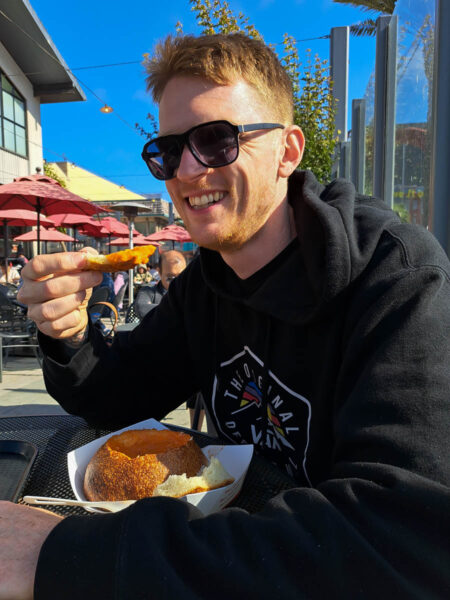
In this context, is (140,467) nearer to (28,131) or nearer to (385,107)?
(385,107)

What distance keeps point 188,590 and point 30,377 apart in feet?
20.6

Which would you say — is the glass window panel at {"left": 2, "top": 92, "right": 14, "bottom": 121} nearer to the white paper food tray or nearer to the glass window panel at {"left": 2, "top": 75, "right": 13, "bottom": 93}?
the glass window panel at {"left": 2, "top": 75, "right": 13, "bottom": 93}

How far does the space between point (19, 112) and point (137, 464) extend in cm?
2012

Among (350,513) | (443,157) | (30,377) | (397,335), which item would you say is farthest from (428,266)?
(30,377)

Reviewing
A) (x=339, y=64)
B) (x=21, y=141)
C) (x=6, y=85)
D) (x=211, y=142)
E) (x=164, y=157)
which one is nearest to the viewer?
(x=211, y=142)

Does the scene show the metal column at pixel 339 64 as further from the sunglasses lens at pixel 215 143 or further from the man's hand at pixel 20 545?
the man's hand at pixel 20 545

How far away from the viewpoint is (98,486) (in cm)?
106

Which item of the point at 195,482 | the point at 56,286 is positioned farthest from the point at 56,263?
the point at 195,482

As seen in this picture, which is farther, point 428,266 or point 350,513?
point 428,266

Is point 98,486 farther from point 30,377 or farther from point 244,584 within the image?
point 30,377

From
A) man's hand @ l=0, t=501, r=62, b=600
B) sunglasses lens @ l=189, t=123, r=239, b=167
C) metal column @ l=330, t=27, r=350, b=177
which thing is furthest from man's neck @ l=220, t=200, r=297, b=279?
metal column @ l=330, t=27, r=350, b=177

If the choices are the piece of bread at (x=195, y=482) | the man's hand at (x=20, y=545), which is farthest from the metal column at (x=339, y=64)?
the man's hand at (x=20, y=545)

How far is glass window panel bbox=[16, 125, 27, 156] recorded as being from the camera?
57.0 ft

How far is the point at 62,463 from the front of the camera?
1.31 metres
